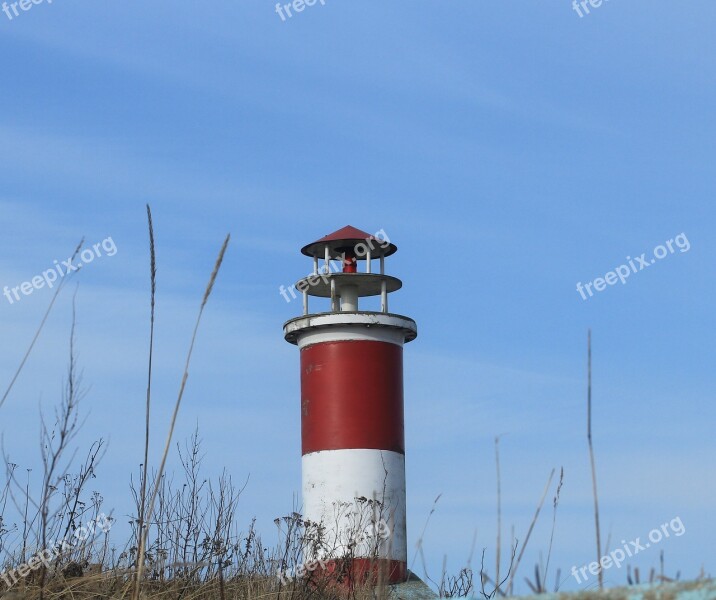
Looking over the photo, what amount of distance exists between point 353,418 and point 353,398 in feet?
0.75

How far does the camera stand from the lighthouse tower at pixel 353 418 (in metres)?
11.4

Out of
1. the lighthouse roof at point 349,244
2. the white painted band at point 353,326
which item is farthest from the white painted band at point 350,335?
the lighthouse roof at point 349,244

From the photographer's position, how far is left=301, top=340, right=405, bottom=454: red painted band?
37.8ft

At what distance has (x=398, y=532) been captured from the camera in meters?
11.8

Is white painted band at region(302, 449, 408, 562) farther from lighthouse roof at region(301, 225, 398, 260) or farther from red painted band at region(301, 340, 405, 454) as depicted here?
lighthouse roof at region(301, 225, 398, 260)

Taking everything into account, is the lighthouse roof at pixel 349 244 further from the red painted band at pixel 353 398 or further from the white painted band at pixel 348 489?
the white painted band at pixel 348 489

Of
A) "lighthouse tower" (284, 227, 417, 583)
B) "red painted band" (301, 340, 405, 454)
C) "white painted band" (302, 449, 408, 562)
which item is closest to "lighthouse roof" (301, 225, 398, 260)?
"lighthouse tower" (284, 227, 417, 583)

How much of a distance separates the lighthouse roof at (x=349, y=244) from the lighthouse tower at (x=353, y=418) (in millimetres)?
390

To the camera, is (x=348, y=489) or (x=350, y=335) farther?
(x=350, y=335)

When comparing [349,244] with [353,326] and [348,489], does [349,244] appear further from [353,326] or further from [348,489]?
[348,489]

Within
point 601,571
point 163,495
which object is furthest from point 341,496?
point 601,571

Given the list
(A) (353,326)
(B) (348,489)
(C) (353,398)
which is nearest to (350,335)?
(A) (353,326)

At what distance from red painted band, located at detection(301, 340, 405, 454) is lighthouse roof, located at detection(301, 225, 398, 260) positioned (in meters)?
1.31

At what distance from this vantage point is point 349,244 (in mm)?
12383
